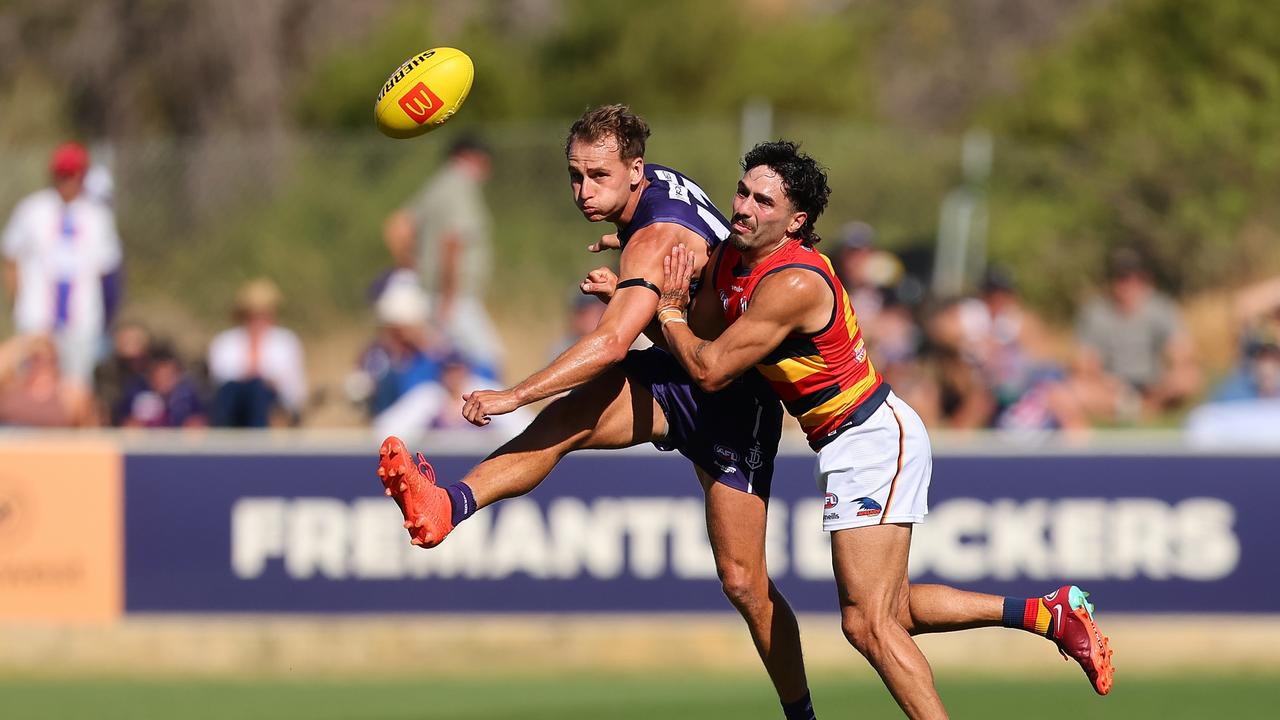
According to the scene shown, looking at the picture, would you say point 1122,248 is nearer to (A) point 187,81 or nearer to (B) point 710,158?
(B) point 710,158

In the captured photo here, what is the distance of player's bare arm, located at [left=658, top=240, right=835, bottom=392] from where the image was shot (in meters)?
6.67

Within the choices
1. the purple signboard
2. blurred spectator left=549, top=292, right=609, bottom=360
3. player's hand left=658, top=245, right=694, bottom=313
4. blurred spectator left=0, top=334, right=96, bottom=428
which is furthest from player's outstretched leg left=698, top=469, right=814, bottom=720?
blurred spectator left=0, top=334, right=96, bottom=428

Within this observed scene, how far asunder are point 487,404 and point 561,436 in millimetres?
589

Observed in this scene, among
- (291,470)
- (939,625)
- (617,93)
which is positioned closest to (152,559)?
(291,470)

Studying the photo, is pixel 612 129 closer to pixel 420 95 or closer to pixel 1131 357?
pixel 420 95

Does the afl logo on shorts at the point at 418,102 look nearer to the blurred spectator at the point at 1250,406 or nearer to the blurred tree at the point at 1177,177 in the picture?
the blurred spectator at the point at 1250,406

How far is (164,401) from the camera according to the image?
1253 cm

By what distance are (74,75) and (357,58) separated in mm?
3453

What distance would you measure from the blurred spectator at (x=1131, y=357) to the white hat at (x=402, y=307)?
180 inches

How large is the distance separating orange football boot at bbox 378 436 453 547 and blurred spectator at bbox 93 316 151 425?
6.48 m

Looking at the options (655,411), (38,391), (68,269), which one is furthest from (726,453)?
(68,269)

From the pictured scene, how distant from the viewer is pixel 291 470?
11.1 m

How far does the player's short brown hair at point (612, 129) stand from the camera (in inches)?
278

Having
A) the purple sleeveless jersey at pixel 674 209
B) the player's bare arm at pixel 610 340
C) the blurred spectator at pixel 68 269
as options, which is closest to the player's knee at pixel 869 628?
the player's bare arm at pixel 610 340
